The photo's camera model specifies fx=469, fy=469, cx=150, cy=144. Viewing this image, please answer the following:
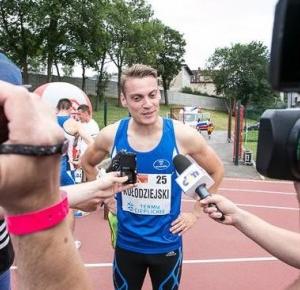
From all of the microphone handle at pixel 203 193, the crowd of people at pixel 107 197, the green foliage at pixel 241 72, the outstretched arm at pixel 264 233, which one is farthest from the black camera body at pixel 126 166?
the green foliage at pixel 241 72

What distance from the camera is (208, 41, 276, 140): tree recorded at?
61906 millimetres

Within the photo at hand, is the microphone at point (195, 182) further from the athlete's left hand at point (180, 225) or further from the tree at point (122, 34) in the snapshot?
the tree at point (122, 34)

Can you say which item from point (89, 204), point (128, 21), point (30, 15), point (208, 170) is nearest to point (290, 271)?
point (208, 170)

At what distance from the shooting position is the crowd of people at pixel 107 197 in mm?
854

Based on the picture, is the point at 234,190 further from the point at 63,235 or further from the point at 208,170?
the point at 63,235

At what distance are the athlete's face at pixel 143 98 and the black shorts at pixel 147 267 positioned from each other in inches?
37.6

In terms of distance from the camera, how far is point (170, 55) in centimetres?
6544

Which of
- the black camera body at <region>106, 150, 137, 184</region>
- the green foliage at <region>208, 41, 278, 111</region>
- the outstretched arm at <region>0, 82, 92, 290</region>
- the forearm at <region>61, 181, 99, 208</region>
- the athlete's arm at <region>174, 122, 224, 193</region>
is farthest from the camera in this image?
the green foliage at <region>208, 41, 278, 111</region>

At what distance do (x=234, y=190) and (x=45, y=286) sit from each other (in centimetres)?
1129

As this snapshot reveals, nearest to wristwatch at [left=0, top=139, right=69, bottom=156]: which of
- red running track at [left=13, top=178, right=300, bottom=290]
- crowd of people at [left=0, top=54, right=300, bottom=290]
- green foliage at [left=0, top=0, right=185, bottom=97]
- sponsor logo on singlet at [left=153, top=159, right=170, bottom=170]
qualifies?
crowd of people at [left=0, top=54, right=300, bottom=290]

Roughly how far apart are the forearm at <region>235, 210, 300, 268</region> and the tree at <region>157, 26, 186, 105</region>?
60.8 metres

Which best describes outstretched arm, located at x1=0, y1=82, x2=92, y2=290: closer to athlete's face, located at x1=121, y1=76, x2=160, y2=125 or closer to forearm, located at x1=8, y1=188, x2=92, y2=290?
forearm, located at x1=8, y1=188, x2=92, y2=290

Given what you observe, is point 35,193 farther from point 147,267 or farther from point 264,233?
point 147,267

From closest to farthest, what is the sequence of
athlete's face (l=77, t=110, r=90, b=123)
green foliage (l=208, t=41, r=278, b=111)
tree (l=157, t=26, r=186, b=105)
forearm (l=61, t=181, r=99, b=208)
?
1. forearm (l=61, t=181, r=99, b=208)
2. athlete's face (l=77, t=110, r=90, b=123)
3. green foliage (l=208, t=41, r=278, b=111)
4. tree (l=157, t=26, r=186, b=105)
